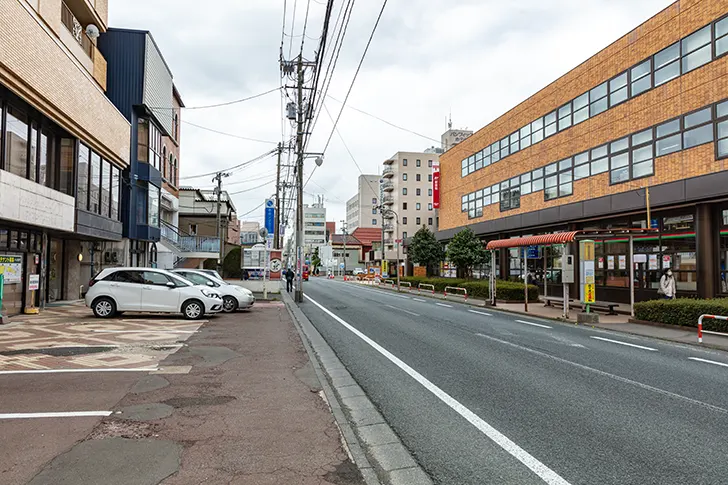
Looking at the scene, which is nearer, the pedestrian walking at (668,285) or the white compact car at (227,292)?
the pedestrian walking at (668,285)

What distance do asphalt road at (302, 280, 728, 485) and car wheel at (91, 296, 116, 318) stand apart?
7945 millimetres

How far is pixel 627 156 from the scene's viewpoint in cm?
2267

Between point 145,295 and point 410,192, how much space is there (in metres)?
79.3

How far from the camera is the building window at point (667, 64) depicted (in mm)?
19853

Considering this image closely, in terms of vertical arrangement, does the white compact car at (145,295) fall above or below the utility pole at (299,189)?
below

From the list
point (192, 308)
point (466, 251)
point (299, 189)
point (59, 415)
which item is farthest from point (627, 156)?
point (59, 415)

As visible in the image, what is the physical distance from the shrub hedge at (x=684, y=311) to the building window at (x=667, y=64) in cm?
993

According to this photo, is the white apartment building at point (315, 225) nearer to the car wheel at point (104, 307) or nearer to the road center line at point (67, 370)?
the car wheel at point (104, 307)

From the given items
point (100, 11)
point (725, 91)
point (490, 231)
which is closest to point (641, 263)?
point (725, 91)

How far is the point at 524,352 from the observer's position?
1034 cm

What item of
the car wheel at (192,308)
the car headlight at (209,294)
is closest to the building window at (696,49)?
the car headlight at (209,294)

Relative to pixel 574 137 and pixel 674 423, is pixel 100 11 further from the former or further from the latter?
pixel 674 423

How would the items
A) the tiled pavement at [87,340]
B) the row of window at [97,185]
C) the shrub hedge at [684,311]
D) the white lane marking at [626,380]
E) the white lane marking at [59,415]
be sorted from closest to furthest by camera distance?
the white lane marking at [59,415] → the white lane marking at [626,380] → the tiled pavement at [87,340] → the shrub hedge at [684,311] → the row of window at [97,185]

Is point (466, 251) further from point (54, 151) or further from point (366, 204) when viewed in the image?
point (366, 204)
